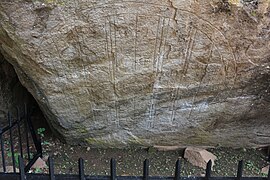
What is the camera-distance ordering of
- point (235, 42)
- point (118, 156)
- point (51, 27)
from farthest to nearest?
point (118, 156) < point (235, 42) < point (51, 27)

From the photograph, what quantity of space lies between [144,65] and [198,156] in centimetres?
98

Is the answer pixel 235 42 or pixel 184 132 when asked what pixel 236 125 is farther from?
pixel 235 42

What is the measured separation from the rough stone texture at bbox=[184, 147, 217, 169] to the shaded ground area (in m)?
0.04

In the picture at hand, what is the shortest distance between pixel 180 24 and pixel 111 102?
2.61 ft

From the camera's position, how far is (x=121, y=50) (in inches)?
88.7

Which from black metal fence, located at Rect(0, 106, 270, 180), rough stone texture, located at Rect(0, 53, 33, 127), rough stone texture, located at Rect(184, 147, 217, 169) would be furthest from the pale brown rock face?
rough stone texture, located at Rect(0, 53, 33, 127)

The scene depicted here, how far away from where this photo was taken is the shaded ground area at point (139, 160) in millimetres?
2754

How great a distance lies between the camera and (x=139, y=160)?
2.87 metres

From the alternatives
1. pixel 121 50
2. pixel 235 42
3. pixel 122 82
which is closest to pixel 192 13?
pixel 235 42

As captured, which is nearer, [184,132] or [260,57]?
[260,57]

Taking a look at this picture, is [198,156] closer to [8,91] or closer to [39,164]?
[39,164]

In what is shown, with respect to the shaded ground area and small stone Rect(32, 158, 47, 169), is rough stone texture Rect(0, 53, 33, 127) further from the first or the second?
small stone Rect(32, 158, 47, 169)

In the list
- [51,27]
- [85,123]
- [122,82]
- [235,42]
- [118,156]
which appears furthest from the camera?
[118,156]

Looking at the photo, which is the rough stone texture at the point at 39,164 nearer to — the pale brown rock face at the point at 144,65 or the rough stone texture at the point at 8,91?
the pale brown rock face at the point at 144,65
